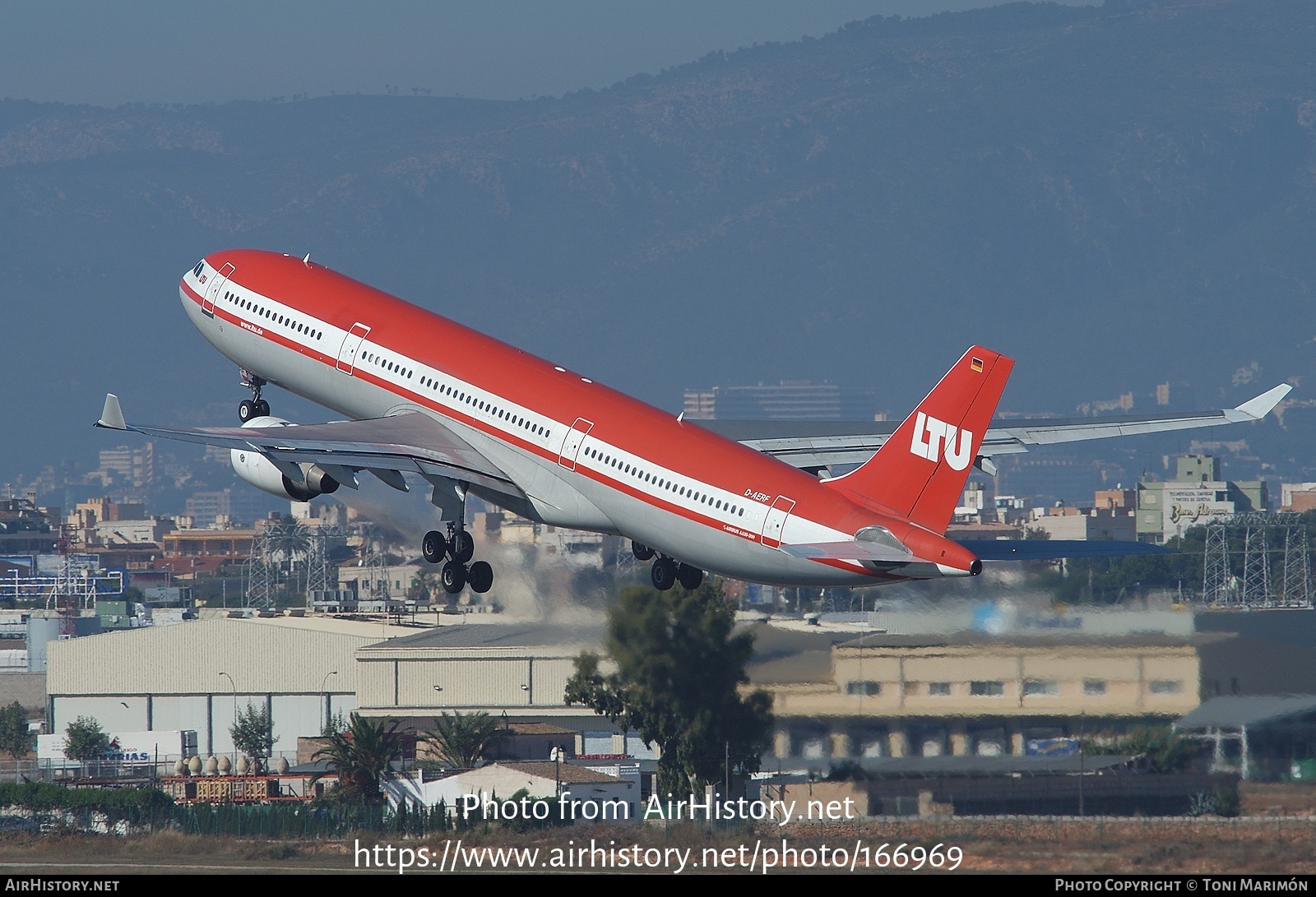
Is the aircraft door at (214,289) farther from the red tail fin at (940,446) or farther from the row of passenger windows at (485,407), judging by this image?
the red tail fin at (940,446)

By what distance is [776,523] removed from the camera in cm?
3922

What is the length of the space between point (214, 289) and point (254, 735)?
29224 mm

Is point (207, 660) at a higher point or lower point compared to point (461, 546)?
lower

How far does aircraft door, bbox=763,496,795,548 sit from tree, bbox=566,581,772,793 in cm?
1159

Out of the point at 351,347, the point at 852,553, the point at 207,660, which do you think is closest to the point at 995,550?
the point at 852,553

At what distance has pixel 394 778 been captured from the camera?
60.2m

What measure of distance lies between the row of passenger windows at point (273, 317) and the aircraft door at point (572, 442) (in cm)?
909

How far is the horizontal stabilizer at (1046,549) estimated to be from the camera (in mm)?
39000

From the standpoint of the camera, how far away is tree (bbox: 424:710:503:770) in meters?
60.9

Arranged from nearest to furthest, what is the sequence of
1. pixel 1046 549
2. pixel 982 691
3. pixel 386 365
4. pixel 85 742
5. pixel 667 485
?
pixel 1046 549, pixel 667 485, pixel 982 691, pixel 386 365, pixel 85 742

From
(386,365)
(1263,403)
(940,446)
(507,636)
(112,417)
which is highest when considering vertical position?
(386,365)

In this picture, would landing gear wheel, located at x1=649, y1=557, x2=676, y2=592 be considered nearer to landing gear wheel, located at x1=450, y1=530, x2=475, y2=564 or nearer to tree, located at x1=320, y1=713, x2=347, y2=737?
landing gear wheel, located at x1=450, y1=530, x2=475, y2=564

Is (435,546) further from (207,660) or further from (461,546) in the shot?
(207,660)

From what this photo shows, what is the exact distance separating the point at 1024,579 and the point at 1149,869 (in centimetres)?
915
